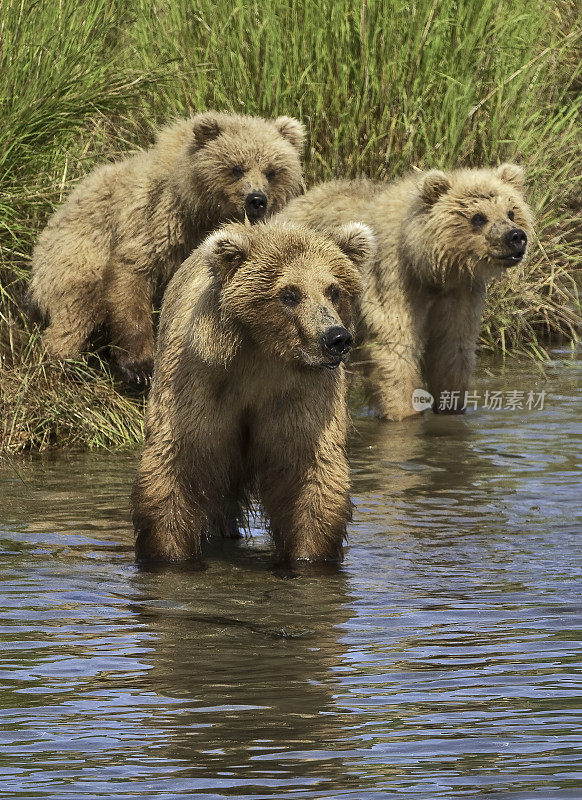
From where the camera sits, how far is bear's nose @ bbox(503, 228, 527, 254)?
32.7 ft

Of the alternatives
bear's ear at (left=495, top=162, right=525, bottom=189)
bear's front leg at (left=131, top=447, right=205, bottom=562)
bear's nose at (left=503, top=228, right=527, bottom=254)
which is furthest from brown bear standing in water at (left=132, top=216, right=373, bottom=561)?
bear's ear at (left=495, top=162, right=525, bottom=189)

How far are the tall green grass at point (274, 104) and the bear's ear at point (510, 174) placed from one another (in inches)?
40.5

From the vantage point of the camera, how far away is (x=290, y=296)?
5.88m

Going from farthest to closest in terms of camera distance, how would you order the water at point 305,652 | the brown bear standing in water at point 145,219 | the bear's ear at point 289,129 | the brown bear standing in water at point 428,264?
the brown bear standing in water at point 428,264
the bear's ear at point 289,129
the brown bear standing in water at point 145,219
the water at point 305,652

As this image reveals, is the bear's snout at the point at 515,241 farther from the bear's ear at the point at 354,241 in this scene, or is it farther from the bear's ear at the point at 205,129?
the bear's ear at the point at 354,241

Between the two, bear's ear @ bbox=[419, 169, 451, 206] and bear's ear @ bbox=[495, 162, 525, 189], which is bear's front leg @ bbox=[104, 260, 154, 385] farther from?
bear's ear @ bbox=[495, 162, 525, 189]

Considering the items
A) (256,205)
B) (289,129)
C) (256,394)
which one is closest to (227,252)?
(256,394)

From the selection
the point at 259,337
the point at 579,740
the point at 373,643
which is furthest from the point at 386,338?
the point at 579,740

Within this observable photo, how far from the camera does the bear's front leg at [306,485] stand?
6.18 meters

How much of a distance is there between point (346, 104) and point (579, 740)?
24.8ft

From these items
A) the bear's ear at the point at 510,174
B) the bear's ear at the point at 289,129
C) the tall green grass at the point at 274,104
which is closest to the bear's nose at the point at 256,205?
the bear's ear at the point at 289,129

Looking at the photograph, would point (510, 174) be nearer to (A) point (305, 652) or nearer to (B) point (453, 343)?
(B) point (453, 343)

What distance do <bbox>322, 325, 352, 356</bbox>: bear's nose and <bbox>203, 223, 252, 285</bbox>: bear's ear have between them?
0.50 meters

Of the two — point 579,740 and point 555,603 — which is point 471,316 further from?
point 579,740
